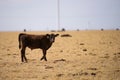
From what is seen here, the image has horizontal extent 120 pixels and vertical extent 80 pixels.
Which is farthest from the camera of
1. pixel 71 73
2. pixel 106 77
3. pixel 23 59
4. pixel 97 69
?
pixel 23 59

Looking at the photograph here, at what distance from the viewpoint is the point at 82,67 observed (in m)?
13.4

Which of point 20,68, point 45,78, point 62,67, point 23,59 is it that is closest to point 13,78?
point 45,78

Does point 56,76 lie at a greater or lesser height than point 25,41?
lesser

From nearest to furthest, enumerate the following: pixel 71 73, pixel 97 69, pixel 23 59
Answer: pixel 71 73, pixel 97 69, pixel 23 59

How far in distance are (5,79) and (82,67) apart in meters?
4.25

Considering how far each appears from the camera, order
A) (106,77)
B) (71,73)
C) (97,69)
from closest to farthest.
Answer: (106,77) → (71,73) → (97,69)

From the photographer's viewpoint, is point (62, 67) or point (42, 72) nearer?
point (42, 72)

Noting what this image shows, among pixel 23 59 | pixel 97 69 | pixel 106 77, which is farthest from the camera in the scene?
pixel 23 59

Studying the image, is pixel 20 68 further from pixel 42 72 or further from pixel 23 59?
pixel 23 59

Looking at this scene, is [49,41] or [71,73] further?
[49,41]

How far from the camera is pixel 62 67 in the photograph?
1344 cm

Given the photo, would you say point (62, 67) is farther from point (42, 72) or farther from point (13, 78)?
point (13, 78)

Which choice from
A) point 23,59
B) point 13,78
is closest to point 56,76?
point 13,78

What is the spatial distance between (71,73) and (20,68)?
2992 mm
